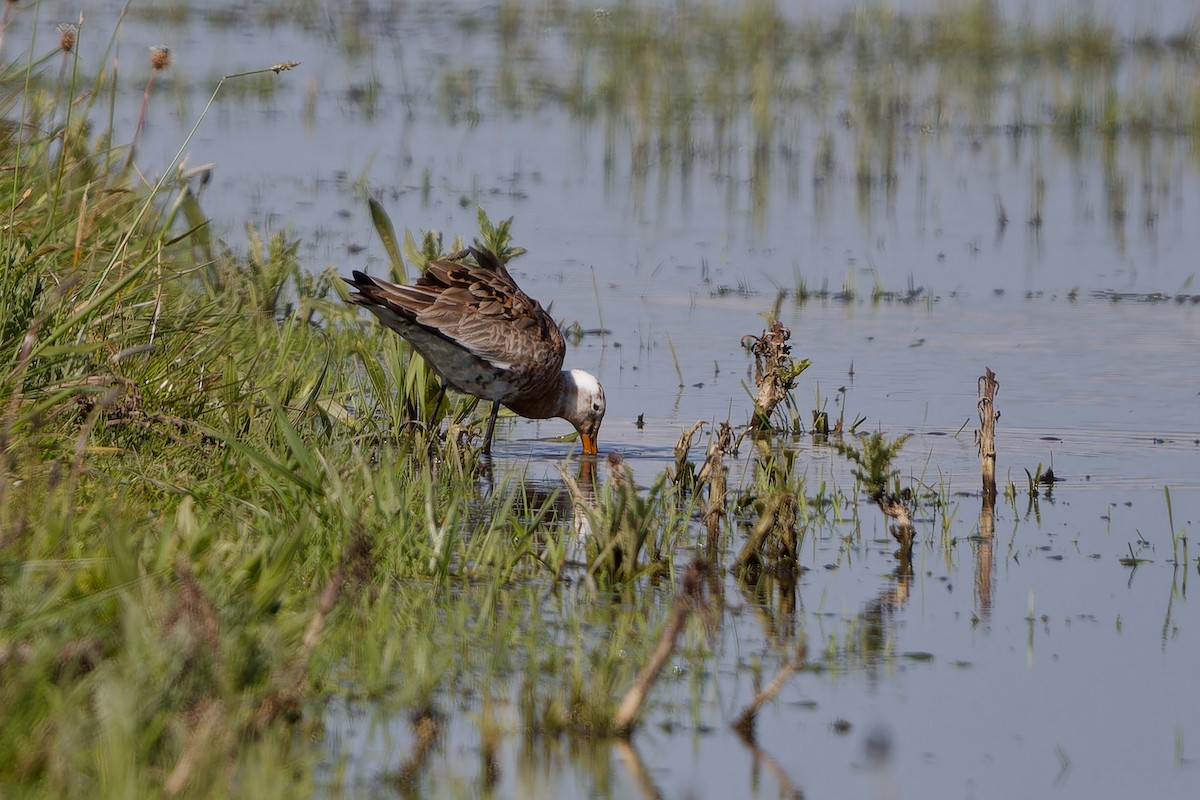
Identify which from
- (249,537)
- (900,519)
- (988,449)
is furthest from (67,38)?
(988,449)

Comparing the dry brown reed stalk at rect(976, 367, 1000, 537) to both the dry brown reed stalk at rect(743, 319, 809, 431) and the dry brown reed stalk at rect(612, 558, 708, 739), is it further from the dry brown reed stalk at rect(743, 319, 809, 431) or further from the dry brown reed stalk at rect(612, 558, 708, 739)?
the dry brown reed stalk at rect(612, 558, 708, 739)

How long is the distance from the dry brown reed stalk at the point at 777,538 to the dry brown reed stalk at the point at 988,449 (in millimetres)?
1036

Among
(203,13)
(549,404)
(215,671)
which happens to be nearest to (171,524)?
(215,671)

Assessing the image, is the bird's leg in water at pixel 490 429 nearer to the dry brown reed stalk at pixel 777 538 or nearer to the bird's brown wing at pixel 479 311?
the bird's brown wing at pixel 479 311

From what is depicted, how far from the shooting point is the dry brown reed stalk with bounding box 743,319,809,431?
7.90 m

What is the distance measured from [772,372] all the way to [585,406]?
48.8 inches

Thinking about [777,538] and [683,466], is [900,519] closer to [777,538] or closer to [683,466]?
[777,538]

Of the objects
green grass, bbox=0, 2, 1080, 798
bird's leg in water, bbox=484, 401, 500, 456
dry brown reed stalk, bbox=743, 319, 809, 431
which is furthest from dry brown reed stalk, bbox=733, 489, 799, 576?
bird's leg in water, bbox=484, 401, 500, 456

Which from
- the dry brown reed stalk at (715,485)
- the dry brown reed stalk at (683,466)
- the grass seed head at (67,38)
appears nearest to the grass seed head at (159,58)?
the grass seed head at (67,38)

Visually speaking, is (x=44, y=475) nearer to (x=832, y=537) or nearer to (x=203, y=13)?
(x=832, y=537)

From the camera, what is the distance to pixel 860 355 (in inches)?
416

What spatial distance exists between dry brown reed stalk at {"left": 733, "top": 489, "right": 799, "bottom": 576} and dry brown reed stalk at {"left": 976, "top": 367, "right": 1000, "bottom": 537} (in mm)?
1036

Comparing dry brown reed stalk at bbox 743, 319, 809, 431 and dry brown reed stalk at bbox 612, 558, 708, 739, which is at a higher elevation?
dry brown reed stalk at bbox 743, 319, 809, 431

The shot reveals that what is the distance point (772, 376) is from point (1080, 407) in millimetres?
2200
